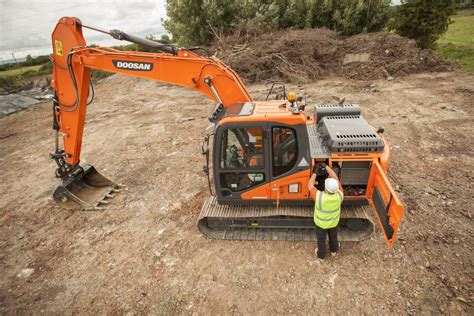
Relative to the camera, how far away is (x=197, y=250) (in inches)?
187

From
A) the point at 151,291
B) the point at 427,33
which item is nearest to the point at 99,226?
the point at 151,291

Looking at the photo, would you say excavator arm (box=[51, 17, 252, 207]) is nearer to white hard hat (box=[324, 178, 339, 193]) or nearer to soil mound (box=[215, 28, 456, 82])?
white hard hat (box=[324, 178, 339, 193])

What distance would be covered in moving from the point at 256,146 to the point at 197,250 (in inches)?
81.3

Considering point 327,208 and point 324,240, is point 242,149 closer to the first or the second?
point 327,208

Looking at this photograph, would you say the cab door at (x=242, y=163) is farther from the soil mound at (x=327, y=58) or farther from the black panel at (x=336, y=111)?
the soil mound at (x=327, y=58)

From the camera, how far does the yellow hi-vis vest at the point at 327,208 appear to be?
3883mm

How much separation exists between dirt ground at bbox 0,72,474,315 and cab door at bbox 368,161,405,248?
80cm

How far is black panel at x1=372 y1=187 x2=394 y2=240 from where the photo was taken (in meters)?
3.72

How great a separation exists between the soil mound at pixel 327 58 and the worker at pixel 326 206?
401 inches

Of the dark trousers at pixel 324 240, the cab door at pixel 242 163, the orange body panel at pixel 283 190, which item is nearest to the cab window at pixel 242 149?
the cab door at pixel 242 163

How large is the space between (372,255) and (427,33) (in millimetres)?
16006

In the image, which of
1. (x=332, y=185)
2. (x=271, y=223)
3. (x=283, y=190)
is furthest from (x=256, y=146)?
(x=271, y=223)

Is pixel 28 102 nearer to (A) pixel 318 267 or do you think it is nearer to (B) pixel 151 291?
(B) pixel 151 291

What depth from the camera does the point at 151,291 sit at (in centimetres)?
413
